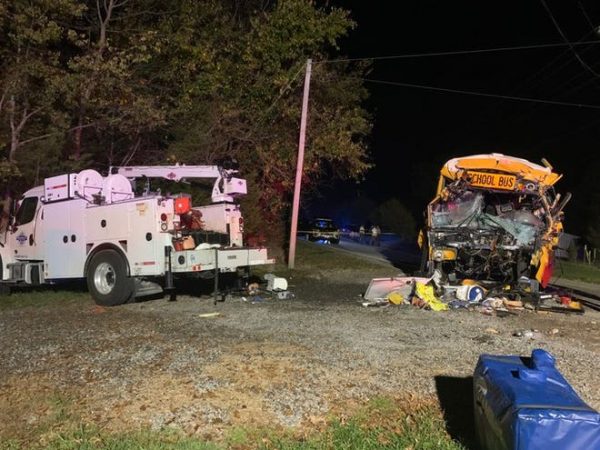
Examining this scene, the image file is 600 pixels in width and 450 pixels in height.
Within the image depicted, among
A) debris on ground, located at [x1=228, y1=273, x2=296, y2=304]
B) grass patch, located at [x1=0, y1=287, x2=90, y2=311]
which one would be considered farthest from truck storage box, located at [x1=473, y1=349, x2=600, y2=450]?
grass patch, located at [x1=0, y1=287, x2=90, y2=311]

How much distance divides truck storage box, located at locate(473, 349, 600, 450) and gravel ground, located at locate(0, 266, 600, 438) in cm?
145

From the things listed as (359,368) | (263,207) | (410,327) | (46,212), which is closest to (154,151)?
(263,207)

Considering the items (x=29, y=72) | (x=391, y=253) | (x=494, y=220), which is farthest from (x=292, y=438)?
(x=391, y=253)

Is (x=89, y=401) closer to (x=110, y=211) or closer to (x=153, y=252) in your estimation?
(x=153, y=252)

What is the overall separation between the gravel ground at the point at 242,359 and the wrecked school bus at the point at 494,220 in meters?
1.75

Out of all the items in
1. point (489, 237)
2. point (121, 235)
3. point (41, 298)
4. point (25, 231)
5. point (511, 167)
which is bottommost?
point (41, 298)

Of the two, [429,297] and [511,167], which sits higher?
[511,167]

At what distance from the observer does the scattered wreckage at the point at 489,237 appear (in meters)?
11.1

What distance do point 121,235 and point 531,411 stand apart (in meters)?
8.81

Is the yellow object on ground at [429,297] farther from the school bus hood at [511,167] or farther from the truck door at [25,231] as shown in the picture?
the truck door at [25,231]

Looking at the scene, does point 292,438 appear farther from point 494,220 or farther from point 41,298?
point 41,298

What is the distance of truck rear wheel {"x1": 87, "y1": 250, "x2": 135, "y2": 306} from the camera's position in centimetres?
1077

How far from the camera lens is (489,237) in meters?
12.0

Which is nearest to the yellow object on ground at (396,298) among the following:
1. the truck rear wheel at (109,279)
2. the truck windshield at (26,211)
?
the truck rear wheel at (109,279)
